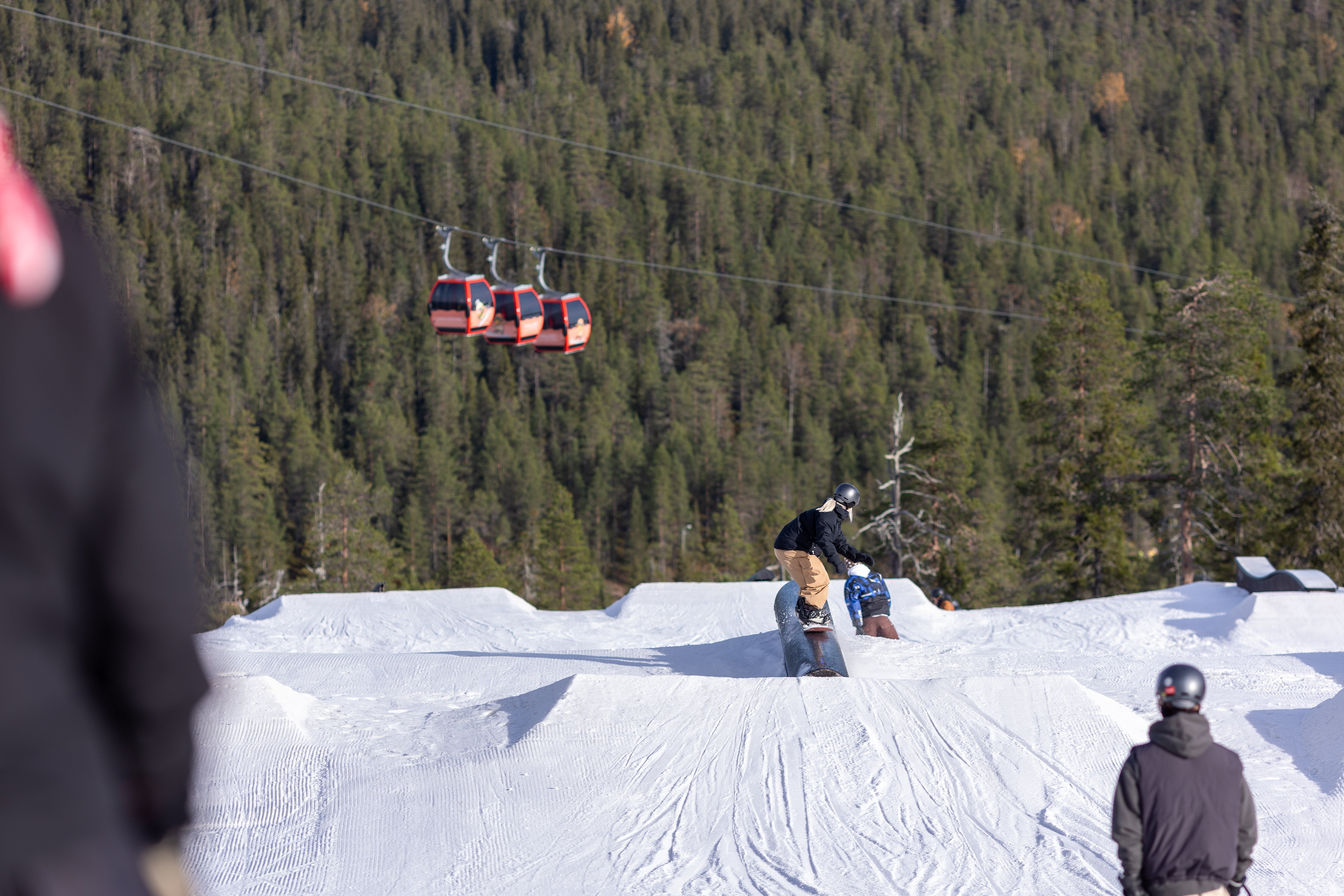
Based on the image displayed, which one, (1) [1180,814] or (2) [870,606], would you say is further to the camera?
(2) [870,606]

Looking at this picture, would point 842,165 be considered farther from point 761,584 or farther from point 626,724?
point 626,724

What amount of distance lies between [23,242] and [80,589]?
0.95ft

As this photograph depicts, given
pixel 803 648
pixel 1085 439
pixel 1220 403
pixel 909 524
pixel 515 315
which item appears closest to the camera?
pixel 803 648

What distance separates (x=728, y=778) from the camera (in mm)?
7527

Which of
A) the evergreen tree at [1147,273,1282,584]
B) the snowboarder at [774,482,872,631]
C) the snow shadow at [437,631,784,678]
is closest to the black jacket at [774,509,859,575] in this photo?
the snowboarder at [774,482,872,631]

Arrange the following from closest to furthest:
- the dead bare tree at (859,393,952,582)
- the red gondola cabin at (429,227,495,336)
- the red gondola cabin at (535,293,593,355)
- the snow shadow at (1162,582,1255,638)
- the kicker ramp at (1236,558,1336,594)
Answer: the snow shadow at (1162,582,1255,638)
the kicker ramp at (1236,558,1336,594)
the red gondola cabin at (429,227,495,336)
the red gondola cabin at (535,293,593,355)
the dead bare tree at (859,393,952,582)

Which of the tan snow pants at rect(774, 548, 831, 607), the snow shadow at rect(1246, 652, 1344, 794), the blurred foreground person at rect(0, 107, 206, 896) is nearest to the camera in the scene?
the blurred foreground person at rect(0, 107, 206, 896)

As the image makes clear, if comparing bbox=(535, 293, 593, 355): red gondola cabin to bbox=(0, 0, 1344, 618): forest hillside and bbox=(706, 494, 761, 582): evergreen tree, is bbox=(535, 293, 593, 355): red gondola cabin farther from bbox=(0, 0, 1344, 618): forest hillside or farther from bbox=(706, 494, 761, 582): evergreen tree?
bbox=(706, 494, 761, 582): evergreen tree

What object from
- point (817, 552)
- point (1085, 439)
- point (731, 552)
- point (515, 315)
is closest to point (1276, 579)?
point (817, 552)

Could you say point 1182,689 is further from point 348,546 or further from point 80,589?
point 348,546

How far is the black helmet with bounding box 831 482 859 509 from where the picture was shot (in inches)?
410

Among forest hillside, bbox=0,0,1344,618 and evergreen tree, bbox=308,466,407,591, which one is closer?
forest hillside, bbox=0,0,1344,618

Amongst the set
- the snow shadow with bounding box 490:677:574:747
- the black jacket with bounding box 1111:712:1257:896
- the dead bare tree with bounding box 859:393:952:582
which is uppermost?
the black jacket with bounding box 1111:712:1257:896

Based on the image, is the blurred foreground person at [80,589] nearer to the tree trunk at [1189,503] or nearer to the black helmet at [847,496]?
the black helmet at [847,496]
